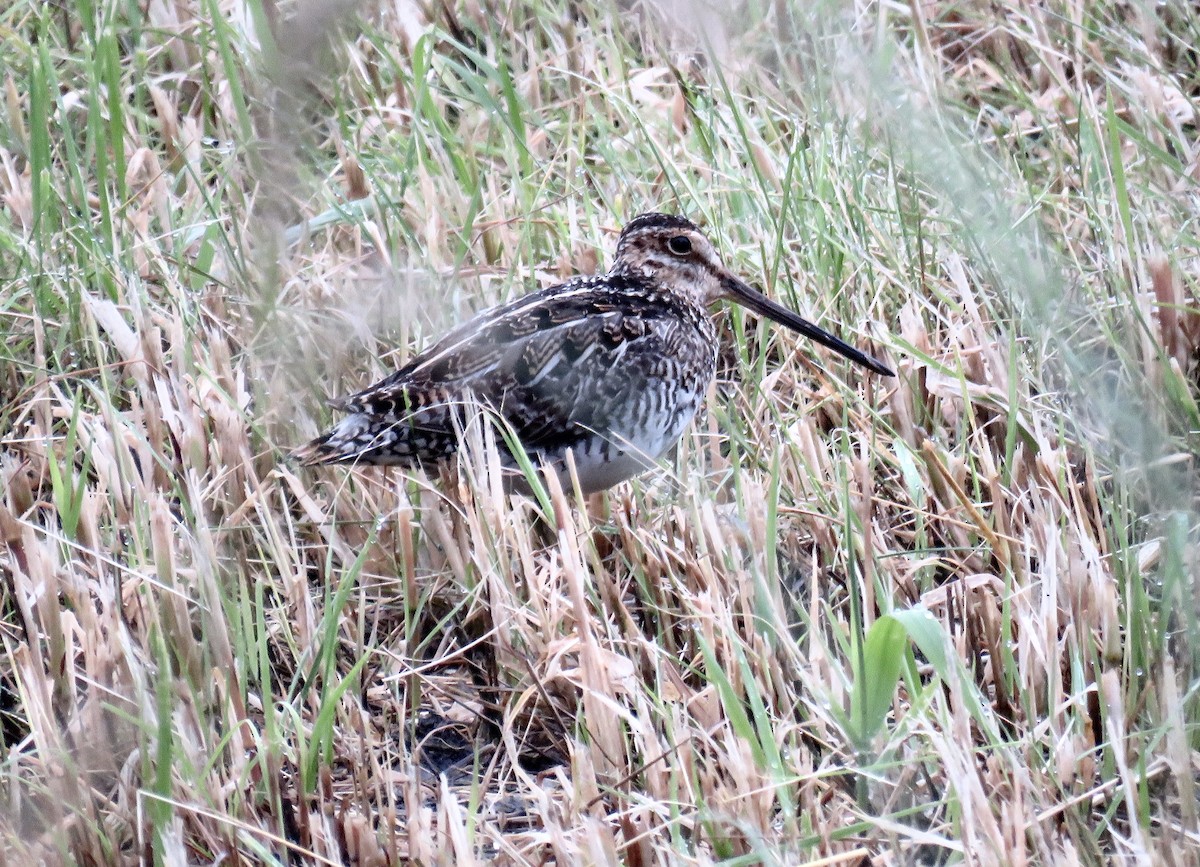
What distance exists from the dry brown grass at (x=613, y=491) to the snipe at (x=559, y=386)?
0.10 metres

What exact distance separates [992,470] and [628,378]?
2.47 feet

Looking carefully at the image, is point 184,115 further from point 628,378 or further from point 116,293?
point 628,378

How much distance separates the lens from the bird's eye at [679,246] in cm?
350

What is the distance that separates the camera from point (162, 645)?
1.94 metres

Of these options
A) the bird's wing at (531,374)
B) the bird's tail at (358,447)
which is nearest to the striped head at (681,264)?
the bird's wing at (531,374)

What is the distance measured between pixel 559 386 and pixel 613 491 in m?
0.25

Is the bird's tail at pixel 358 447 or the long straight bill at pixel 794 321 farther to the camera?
the long straight bill at pixel 794 321

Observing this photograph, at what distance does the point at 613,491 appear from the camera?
3.20 m

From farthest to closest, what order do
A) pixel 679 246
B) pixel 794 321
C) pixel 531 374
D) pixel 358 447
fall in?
1. pixel 679 246
2. pixel 794 321
3. pixel 531 374
4. pixel 358 447

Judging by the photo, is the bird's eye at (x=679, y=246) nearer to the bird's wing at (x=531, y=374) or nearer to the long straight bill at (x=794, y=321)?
the long straight bill at (x=794, y=321)

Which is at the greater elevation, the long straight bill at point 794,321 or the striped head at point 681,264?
the striped head at point 681,264

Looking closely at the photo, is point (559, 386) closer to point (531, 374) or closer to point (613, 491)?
point (531, 374)

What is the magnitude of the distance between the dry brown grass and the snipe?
105mm

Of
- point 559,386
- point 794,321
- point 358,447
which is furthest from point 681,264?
point 358,447
